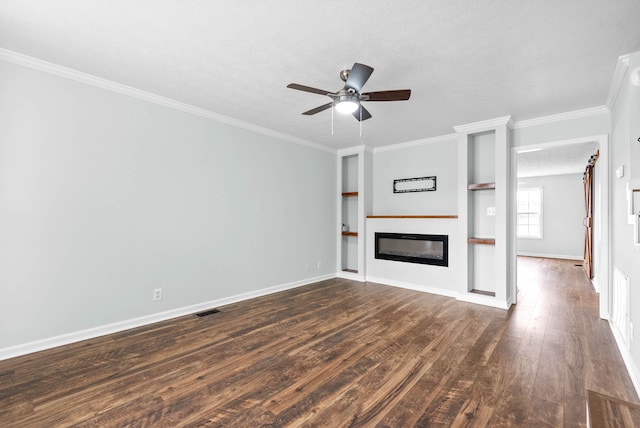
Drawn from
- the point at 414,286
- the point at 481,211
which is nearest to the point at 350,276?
the point at 414,286

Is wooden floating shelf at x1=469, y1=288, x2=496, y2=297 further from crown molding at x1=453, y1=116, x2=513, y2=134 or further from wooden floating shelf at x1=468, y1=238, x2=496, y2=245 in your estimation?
crown molding at x1=453, y1=116, x2=513, y2=134

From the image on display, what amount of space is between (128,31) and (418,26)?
206 centimetres

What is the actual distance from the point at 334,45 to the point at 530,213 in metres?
9.49

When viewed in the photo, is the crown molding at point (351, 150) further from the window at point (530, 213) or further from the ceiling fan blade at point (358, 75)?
the window at point (530, 213)

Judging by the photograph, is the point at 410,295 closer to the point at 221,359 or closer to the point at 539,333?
the point at 539,333

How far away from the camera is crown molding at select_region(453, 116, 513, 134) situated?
154 inches

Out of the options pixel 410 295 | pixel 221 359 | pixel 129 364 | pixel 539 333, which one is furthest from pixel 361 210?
pixel 129 364

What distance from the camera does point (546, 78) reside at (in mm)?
2824

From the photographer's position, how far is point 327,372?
2.32 metres

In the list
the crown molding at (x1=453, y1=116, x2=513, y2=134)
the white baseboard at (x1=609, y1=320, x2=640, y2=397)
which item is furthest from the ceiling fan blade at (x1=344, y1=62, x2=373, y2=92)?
the white baseboard at (x1=609, y1=320, x2=640, y2=397)

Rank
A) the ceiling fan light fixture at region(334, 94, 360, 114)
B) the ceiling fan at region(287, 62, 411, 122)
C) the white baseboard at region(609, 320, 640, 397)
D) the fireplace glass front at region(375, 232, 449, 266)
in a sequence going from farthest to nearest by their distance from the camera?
the fireplace glass front at region(375, 232, 449, 266) < the ceiling fan light fixture at region(334, 94, 360, 114) < the ceiling fan at region(287, 62, 411, 122) < the white baseboard at region(609, 320, 640, 397)

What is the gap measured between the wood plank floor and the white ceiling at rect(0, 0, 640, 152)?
98.3 inches

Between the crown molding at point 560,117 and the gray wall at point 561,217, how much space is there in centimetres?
611

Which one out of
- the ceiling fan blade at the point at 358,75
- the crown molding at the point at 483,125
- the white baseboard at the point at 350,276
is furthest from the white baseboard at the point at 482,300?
the ceiling fan blade at the point at 358,75
